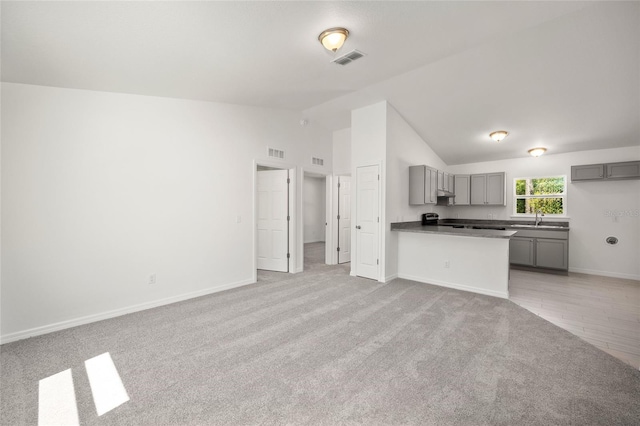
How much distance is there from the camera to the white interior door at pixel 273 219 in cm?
549

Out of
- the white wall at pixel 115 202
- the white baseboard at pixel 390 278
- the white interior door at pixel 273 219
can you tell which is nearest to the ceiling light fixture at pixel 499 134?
the white baseboard at pixel 390 278

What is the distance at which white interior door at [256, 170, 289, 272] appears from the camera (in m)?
5.49

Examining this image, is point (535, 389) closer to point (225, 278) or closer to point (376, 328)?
point (376, 328)

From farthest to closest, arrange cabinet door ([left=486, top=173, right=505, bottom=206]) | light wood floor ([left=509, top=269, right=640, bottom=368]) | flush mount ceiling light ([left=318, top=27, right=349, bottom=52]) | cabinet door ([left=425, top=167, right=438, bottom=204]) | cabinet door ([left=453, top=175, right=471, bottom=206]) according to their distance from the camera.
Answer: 1. cabinet door ([left=453, top=175, right=471, bottom=206])
2. cabinet door ([left=486, top=173, right=505, bottom=206])
3. cabinet door ([left=425, top=167, right=438, bottom=204])
4. light wood floor ([left=509, top=269, right=640, bottom=368])
5. flush mount ceiling light ([left=318, top=27, right=349, bottom=52])

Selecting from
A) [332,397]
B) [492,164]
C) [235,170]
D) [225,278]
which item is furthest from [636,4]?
[225,278]

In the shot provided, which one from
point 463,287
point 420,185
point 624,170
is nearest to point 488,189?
point 624,170

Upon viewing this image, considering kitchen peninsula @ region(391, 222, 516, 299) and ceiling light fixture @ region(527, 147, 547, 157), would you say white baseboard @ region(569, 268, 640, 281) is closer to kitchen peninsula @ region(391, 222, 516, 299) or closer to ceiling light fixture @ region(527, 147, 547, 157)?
ceiling light fixture @ region(527, 147, 547, 157)

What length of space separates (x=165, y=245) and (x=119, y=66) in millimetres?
2223

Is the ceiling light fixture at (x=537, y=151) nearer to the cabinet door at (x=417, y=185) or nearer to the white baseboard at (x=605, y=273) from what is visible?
the cabinet door at (x=417, y=185)

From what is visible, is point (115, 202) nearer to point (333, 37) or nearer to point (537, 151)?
point (333, 37)

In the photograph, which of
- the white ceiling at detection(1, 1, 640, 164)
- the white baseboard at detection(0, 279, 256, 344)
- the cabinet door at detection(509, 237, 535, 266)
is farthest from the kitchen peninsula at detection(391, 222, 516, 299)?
the white baseboard at detection(0, 279, 256, 344)

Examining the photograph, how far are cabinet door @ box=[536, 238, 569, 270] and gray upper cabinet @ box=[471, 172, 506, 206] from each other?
1275mm

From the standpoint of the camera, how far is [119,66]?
2805 millimetres

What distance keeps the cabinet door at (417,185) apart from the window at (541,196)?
2882 millimetres
